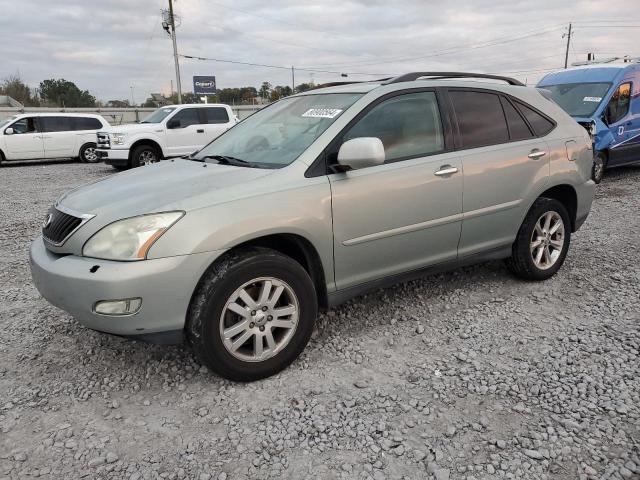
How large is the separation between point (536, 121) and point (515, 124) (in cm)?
27

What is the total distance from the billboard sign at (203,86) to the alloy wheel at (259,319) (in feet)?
134

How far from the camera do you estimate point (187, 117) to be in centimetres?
1320

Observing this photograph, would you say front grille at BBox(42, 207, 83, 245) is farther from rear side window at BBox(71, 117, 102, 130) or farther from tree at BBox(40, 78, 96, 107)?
tree at BBox(40, 78, 96, 107)

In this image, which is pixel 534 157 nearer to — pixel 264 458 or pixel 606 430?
pixel 606 430

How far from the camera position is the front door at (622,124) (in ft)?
31.0

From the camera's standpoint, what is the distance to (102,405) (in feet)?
9.00

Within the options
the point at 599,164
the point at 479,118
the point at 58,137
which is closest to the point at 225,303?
the point at 479,118

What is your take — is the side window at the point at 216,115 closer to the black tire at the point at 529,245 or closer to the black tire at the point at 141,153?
the black tire at the point at 141,153

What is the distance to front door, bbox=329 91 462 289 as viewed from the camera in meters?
3.17

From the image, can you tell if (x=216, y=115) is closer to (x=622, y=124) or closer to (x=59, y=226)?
(x=622, y=124)

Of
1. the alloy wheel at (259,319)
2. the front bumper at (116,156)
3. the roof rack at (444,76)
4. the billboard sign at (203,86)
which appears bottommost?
the alloy wheel at (259,319)

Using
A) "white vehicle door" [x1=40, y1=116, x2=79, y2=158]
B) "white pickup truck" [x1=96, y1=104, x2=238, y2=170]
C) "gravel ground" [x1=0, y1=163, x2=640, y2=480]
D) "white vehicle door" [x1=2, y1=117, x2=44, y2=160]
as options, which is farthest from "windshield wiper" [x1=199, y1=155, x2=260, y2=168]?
"white vehicle door" [x1=2, y1=117, x2=44, y2=160]

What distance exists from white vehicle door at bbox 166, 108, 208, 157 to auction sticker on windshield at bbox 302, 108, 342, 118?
393 inches

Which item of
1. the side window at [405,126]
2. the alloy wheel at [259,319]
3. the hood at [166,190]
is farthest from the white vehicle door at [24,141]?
the alloy wheel at [259,319]
